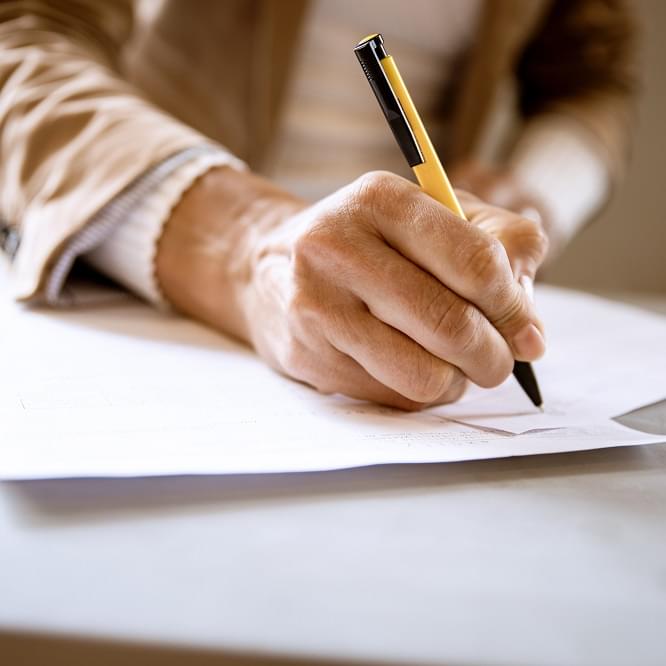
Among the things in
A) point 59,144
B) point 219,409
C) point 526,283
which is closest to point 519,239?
point 526,283

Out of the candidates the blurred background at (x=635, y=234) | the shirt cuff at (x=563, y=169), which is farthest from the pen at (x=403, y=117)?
the blurred background at (x=635, y=234)

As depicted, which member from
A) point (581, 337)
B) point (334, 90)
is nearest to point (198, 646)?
point (581, 337)

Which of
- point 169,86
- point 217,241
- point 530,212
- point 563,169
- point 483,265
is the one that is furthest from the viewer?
point 563,169

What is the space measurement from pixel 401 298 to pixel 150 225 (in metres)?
0.25

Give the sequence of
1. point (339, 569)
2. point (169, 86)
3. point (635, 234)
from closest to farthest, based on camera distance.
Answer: point (339, 569), point (169, 86), point (635, 234)

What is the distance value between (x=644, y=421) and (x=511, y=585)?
192 millimetres

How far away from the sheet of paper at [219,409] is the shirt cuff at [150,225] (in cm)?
3

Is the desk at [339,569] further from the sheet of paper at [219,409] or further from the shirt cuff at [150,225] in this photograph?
the shirt cuff at [150,225]

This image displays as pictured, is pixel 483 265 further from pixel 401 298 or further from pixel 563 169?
pixel 563 169

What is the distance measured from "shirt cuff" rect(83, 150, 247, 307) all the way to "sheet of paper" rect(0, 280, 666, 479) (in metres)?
0.03

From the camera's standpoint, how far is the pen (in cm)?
34

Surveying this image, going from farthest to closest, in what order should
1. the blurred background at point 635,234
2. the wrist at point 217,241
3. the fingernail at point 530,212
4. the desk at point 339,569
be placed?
the blurred background at point 635,234 → the fingernail at point 530,212 → the wrist at point 217,241 → the desk at point 339,569

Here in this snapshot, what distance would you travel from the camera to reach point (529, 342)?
365 mm

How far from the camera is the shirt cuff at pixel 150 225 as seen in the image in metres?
0.52
